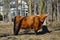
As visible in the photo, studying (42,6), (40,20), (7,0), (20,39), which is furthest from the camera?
(7,0)

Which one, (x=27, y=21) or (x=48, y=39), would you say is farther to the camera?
(x=27, y=21)

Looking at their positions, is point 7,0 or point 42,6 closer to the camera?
point 42,6

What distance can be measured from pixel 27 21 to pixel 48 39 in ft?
7.59

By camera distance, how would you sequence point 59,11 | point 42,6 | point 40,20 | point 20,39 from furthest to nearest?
1. point 59,11
2. point 42,6
3. point 40,20
4. point 20,39

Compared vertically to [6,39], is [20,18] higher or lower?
higher

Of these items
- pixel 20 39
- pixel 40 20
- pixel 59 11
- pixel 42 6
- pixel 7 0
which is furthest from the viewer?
pixel 7 0

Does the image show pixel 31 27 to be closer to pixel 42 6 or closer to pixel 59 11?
pixel 42 6

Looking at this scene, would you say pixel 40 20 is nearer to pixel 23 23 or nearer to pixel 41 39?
pixel 23 23

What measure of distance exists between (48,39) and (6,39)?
81.9 inches

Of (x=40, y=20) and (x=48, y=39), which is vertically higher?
(x=40, y=20)

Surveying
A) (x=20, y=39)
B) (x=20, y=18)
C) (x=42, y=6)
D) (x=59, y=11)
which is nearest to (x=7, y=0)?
(x=59, y=11)

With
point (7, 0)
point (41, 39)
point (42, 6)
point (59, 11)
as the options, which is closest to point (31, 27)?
point (41, 39)

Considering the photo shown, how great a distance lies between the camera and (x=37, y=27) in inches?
475

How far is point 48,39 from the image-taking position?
1024cm
